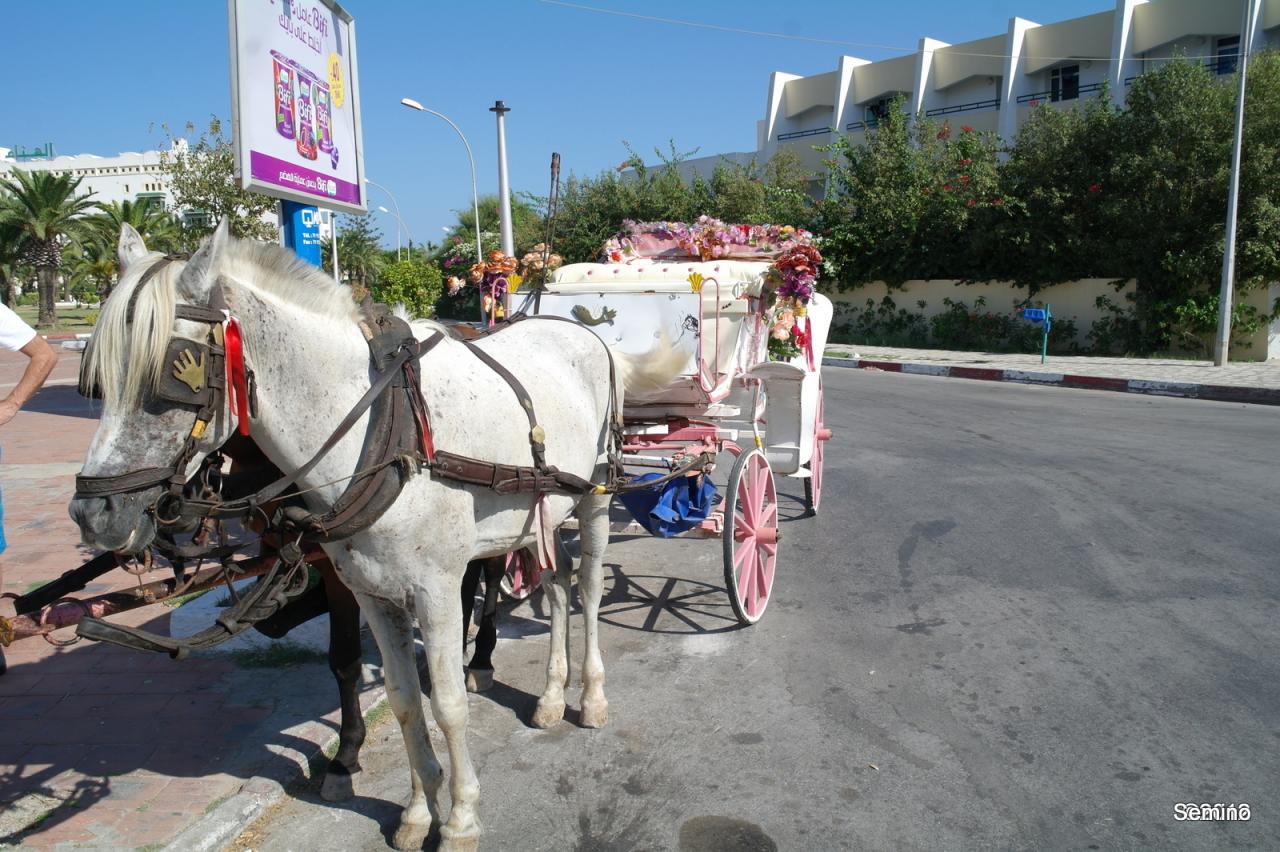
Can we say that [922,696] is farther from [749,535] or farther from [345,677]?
[345,677]

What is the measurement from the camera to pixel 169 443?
2.32 metres

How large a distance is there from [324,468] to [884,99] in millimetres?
37172

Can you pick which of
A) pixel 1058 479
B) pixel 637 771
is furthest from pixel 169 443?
pixel 1058 479

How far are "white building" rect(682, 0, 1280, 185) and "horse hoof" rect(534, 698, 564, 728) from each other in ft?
73.7

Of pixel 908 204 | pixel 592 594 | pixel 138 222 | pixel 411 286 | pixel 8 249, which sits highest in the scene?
pixel 138 222

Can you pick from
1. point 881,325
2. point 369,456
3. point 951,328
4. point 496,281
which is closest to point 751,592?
point 496,281

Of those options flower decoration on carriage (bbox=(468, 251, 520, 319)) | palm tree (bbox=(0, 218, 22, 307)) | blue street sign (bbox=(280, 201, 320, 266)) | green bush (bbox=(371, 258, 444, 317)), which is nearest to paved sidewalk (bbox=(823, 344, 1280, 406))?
green bush (bbox=(371, 258, 444, 317))

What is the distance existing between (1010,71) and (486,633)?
102 feet

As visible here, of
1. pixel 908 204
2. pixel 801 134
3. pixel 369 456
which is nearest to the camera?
pixel 369 456

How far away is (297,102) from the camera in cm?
555

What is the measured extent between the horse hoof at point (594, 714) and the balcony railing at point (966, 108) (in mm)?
32453

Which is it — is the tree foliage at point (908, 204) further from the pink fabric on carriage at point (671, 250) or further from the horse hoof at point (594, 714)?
the horse hoof at point (594, 714)

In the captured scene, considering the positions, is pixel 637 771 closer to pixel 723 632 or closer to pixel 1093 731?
pixel 723 632

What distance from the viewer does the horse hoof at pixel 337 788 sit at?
3.51 meters
